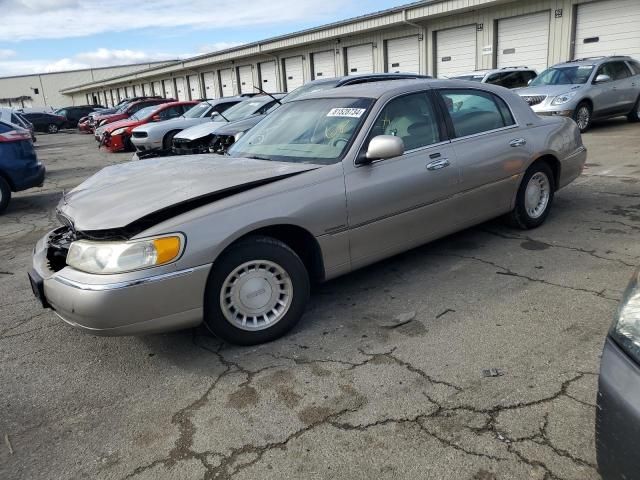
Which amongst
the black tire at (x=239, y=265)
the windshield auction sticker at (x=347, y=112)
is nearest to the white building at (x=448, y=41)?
the windshield auction sticker at (x=347, y=112)

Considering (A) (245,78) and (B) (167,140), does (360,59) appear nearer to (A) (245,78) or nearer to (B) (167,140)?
(A) (245,78)

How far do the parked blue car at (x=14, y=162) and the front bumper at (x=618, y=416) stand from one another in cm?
902

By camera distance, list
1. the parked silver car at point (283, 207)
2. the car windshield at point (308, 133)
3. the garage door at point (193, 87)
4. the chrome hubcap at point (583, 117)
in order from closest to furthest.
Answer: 1. the parked silver car at point (283, 207)
2. the car windshield at point (308, 133)
3. the chrome hubcap at point (583, 117)
4. the garage door at point (193, 87)

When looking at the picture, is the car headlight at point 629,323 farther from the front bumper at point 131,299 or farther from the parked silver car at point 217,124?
the parked silver car at point 217,124

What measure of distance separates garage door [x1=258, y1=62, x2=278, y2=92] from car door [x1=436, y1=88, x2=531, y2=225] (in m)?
26.2

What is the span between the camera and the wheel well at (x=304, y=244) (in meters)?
3.50

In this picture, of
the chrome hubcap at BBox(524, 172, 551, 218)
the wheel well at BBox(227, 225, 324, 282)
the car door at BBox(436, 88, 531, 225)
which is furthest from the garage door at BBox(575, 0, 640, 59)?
the wheel well at BBox(227, 225, 324, 282)

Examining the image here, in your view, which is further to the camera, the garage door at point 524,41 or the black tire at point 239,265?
the garage door at point 524,41

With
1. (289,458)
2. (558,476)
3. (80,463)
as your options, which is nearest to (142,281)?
(80,463)

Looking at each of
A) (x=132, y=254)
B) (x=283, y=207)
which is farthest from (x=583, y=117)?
(x=132, y=254)

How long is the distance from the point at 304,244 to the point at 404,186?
926 millimetres

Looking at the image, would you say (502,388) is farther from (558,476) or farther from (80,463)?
(80,463)

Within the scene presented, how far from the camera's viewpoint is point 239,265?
10.6ft

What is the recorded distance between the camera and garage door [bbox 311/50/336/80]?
25559mm
